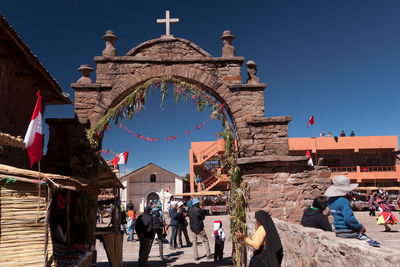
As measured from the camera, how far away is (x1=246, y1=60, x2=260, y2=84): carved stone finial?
7.89 m

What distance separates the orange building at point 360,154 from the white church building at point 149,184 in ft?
46.9

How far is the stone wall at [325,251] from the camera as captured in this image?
2.35 meters

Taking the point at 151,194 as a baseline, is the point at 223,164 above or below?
above

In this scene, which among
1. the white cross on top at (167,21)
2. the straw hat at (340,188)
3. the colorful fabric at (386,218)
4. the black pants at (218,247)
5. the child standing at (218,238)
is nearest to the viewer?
the straw hat at (340,188)

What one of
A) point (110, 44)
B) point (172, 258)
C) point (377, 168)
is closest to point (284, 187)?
point (172, 258)

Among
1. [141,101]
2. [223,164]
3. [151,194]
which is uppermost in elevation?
[141,101]

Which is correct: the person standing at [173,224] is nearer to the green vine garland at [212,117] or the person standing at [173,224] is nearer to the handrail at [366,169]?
the green vine garland at [212,117]

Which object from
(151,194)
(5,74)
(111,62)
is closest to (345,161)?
(151,194)

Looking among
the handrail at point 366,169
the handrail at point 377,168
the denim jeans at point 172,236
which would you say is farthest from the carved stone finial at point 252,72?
the handrail at point 377,168

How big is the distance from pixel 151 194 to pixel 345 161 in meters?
21.9

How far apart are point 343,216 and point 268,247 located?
969mm

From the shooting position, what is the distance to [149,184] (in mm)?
35906

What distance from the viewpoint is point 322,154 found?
30109mm

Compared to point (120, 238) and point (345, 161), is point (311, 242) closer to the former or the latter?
point (120, 238)
